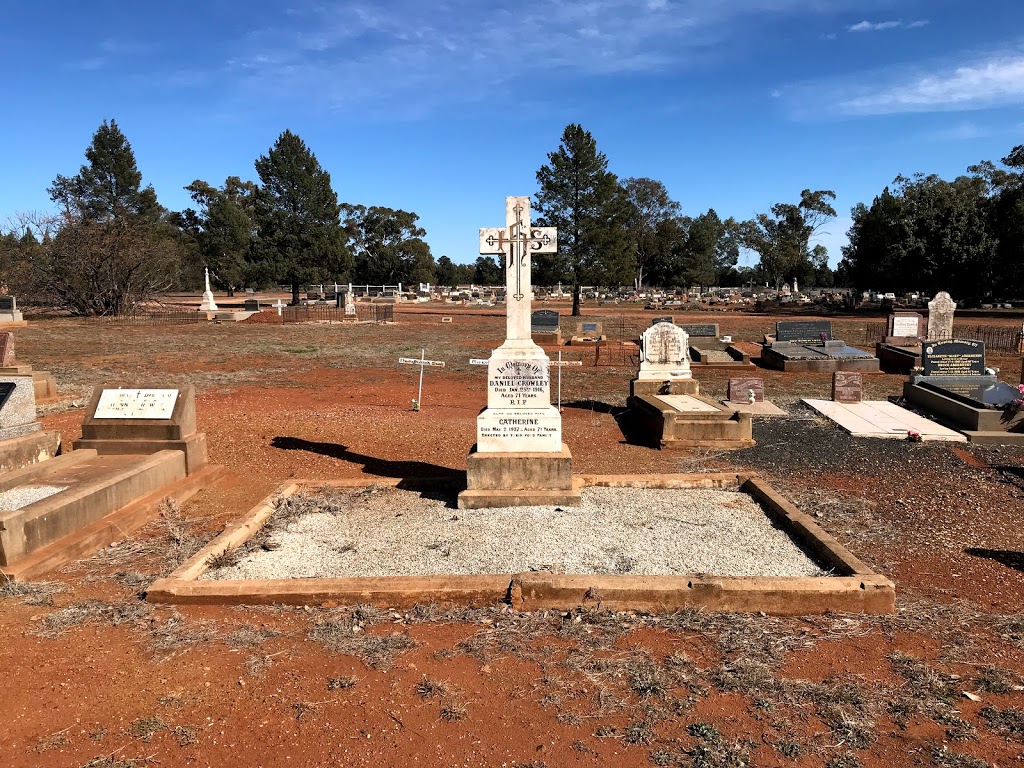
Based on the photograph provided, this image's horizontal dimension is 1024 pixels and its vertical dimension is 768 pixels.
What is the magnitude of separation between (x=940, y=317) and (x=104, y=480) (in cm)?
2361

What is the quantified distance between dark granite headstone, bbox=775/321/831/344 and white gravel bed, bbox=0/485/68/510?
20.8 m

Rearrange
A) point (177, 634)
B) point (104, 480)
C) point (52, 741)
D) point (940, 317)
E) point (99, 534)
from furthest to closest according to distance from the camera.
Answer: point (940, 317) < point (104, 480) < point (99, 534) < point (177, 634) < point (52, 741)

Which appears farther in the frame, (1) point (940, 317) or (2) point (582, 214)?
(2) point (582, 214)

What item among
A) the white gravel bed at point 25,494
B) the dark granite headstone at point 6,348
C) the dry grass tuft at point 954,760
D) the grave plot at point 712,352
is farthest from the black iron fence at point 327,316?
the dry grass tuft at point 954,760

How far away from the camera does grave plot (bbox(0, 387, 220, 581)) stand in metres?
5.77

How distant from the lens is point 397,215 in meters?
88.3

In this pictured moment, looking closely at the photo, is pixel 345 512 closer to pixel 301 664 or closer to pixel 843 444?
pixel 301 664

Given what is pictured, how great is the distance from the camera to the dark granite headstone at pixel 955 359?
546 inches

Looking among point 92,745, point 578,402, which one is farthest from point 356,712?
point 578,402

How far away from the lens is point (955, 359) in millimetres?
13977

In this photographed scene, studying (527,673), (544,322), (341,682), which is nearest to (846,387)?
(527,673)

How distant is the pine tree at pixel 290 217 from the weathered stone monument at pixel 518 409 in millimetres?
48234

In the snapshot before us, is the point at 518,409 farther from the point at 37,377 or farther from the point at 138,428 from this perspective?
the point at 37,377

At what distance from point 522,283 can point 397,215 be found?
8503 cm
